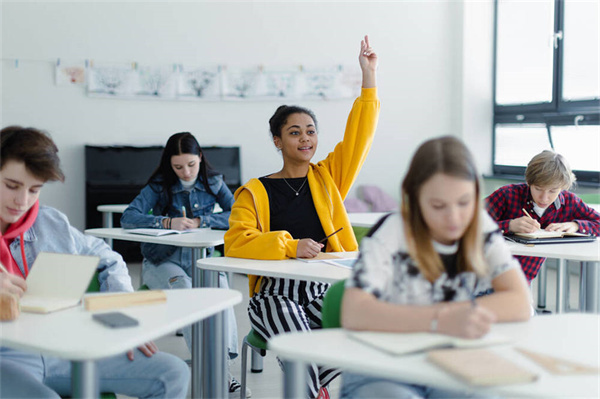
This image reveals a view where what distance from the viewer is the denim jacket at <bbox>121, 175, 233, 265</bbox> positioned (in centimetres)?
354

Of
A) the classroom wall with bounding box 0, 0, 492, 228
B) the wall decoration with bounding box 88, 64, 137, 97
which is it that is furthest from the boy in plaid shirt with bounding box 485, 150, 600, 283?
the wall decoration with bounding box 88, 64, 137, 97

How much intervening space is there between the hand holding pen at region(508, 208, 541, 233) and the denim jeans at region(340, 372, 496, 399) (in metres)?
1.41

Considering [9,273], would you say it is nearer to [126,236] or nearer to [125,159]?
Result: [126,236]

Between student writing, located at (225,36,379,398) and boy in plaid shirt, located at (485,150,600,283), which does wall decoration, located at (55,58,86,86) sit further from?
boy in plaid shirt, located at (485,150,600,283)

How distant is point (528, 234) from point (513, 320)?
4.22 feet

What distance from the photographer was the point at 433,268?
1499 mm

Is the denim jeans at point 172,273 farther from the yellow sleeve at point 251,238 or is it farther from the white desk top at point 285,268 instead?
the white desk top at point 285,268

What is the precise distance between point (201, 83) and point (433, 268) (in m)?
4.94

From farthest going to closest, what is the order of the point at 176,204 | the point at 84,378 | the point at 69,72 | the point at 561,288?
the point at 69,72
the point at 176,204
the point at 561,288
the point at 84,378

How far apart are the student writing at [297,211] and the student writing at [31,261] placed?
67 centimetres

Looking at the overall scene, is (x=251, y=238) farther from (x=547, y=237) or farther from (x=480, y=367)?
(x=480, y=367)

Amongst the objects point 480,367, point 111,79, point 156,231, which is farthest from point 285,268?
point 111,79

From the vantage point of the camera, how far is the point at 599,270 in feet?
8.50

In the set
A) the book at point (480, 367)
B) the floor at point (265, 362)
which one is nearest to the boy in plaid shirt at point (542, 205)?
the floor at point (265, 362)
